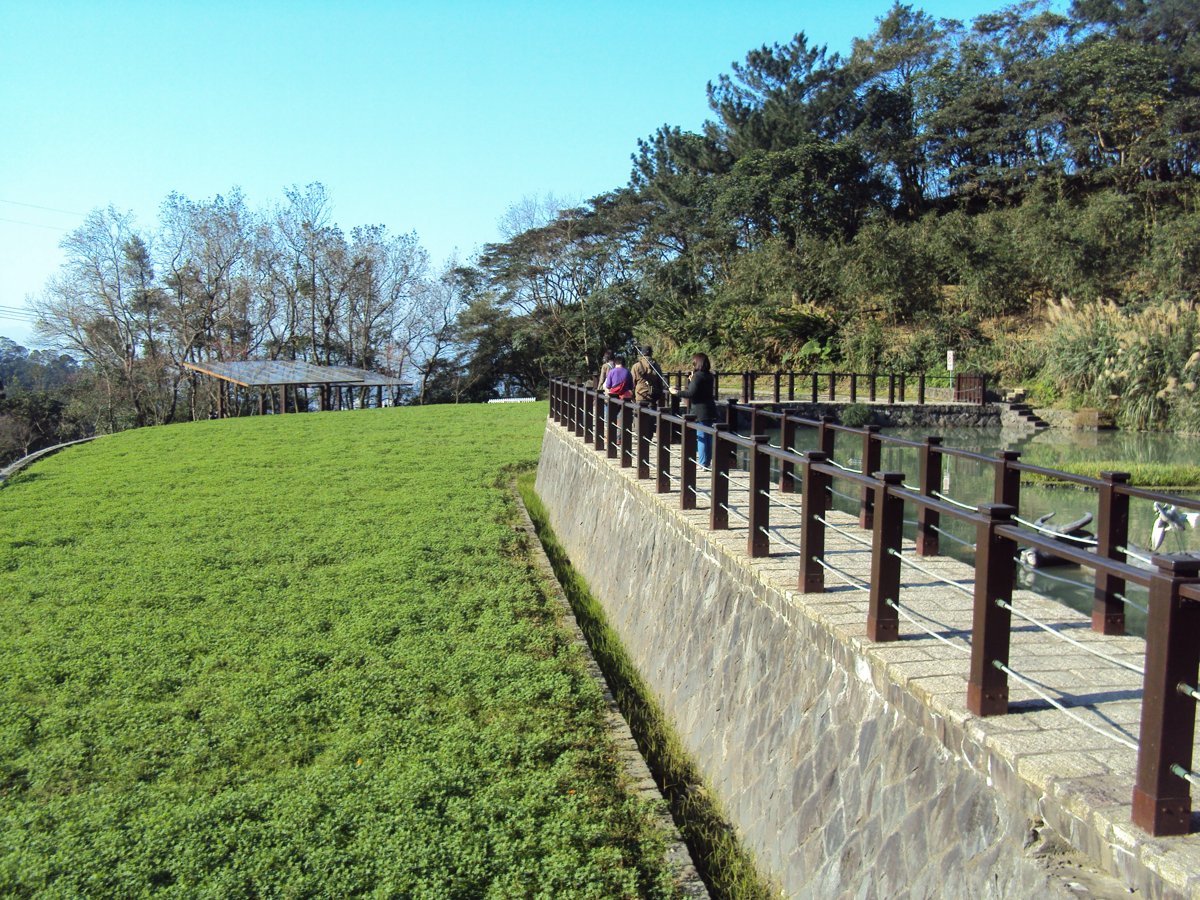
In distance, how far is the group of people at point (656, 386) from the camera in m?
10.8

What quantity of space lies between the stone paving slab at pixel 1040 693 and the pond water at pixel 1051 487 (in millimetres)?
1390

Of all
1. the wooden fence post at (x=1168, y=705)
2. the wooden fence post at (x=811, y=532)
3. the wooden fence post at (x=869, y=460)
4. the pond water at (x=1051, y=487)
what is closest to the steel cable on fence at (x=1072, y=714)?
the wooden fence post at (x=1168, y=705)

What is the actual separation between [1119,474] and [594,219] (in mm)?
42099

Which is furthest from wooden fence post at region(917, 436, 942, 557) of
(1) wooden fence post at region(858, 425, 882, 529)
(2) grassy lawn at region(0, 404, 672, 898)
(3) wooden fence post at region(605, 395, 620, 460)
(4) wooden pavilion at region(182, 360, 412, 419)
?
(4) wooden pavilion at region(182, 360, 412, 419)

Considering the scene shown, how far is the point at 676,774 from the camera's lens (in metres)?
6.29

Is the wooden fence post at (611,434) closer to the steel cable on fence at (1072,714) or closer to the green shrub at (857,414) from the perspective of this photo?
the steel cable on fence at (1072,714)

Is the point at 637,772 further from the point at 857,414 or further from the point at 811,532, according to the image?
the point at 857,414

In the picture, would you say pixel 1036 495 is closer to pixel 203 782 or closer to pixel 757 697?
pixel 757 697

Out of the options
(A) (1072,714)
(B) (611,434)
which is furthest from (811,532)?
(B) (611,434)

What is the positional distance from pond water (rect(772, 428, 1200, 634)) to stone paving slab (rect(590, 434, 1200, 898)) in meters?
1.39

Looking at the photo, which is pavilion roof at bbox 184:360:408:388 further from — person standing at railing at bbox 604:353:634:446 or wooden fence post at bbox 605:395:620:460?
wooden fence post at bbox 605:395:620:460

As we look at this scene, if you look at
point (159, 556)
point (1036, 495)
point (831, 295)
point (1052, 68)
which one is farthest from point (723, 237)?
point (159, 556)

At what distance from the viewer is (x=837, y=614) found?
4.78 m

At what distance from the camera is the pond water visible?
28.9ft
